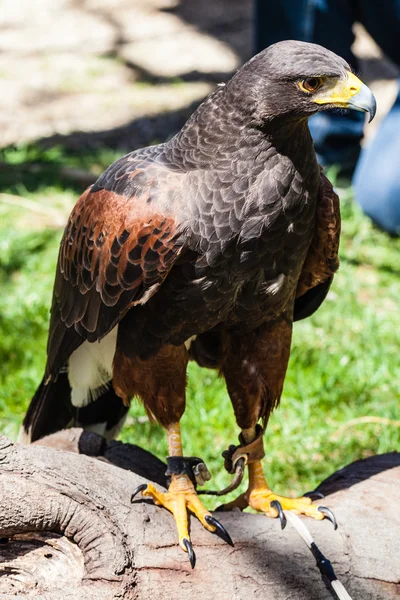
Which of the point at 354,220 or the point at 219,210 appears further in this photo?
the point at 354,220

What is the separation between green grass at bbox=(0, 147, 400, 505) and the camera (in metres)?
4.21

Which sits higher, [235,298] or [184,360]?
[235,298]

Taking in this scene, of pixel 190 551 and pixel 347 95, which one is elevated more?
pixel 347 95

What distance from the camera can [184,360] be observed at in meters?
3.20

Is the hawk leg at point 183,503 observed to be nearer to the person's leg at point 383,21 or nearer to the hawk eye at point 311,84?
the hawk eye at point 311,84

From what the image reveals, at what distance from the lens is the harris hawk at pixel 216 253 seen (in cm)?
275

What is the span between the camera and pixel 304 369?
16.0 feet

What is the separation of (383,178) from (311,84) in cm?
418

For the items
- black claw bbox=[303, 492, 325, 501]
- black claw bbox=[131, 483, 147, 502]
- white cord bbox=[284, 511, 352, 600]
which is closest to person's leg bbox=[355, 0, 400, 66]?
black claw bbox=[303, 492, 325, 501]

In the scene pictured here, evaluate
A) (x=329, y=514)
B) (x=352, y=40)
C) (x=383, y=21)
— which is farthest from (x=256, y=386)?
(x=352, y=40)

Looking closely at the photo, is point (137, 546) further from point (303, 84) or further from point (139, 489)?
point (303, 84)

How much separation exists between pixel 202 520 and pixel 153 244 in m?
1.03

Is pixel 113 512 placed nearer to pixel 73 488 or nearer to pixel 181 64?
pixel 73 488

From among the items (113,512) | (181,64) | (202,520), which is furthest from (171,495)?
(181,64)
